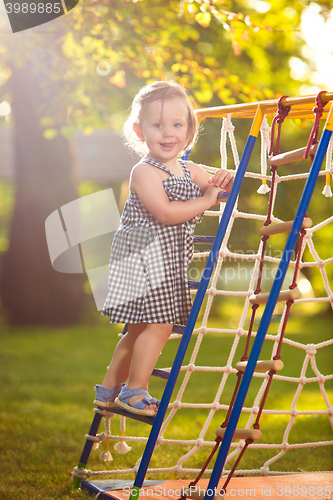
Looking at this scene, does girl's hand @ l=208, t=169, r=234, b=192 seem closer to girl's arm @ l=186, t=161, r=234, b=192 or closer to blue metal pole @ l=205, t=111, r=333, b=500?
girl's arm @ l=186, t=161, r=234, b=192

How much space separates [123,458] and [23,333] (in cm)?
491

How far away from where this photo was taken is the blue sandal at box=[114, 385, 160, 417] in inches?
69.1

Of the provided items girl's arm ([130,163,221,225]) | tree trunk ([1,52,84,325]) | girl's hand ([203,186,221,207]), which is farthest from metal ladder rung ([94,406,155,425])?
tree trunk ([1,52,84,325])

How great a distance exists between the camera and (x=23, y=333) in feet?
24.3

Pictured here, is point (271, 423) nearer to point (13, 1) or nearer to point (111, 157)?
point (13, 1)

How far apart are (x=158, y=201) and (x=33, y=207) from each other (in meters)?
5.56

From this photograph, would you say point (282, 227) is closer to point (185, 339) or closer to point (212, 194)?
point (212, 194)

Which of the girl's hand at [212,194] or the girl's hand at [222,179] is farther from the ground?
the girl's hand at [222,179]

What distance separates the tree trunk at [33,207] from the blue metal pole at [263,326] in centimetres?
554

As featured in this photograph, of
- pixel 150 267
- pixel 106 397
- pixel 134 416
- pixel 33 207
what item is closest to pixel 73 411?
pixel 106 397

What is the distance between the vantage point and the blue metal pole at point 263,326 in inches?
59.6

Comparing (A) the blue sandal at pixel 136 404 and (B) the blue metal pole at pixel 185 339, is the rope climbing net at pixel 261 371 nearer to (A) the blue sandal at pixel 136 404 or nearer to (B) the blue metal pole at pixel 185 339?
(B) the blue metal pole at pixel 185 339

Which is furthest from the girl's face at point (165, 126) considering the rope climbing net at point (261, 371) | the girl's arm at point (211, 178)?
the rope climbing net at point (261, 371)

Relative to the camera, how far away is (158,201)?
182cm
